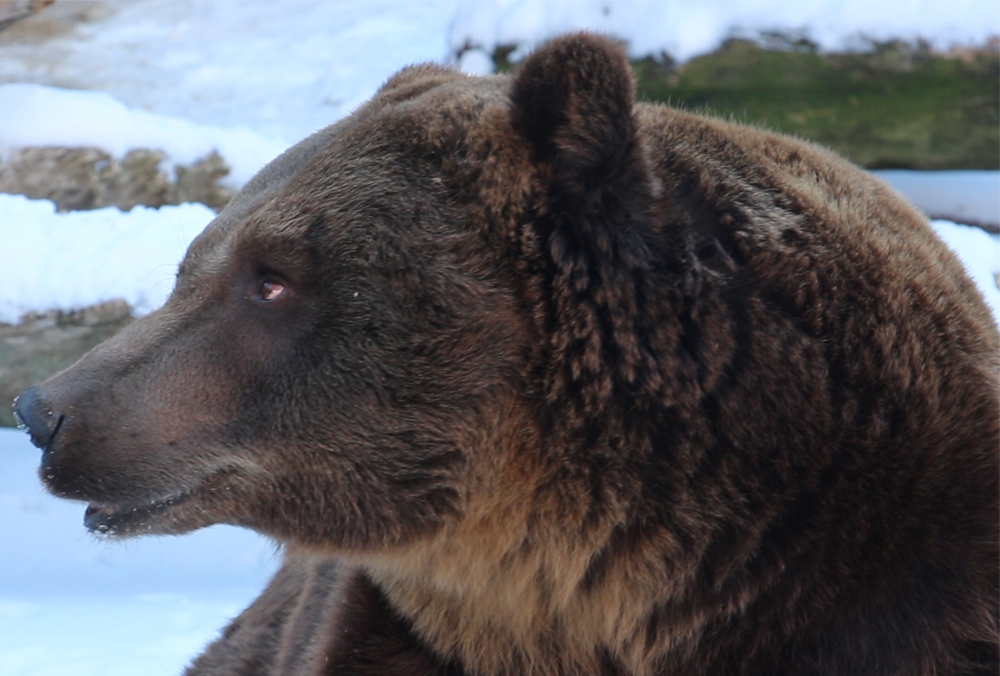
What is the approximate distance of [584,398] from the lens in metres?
2.49

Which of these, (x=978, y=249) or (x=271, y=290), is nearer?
(x=271, y=290)

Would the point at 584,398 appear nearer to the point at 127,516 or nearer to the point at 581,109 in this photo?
the point at 581,109

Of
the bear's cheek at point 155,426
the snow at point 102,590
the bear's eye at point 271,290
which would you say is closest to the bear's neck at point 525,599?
the bear's cheek at point 155,426

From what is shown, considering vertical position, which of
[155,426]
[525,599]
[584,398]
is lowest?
[525,599]

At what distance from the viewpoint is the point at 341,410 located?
8.45 ft

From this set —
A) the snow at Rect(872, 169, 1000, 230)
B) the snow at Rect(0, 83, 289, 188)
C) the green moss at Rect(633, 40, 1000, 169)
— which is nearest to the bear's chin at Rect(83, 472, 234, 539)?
the snow at Rect(0, 83, 289, 188)

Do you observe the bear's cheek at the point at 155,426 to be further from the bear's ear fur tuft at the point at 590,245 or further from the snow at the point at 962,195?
the snow at the point at 962,195

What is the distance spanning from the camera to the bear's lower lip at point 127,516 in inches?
104

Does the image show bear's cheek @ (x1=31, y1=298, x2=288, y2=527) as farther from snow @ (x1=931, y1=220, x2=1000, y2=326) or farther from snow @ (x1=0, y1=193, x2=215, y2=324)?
snow @ (x1=931, y1=220, x2=1000, y2=326)

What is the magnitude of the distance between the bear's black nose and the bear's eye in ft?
1.72

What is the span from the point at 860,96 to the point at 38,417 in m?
6.36

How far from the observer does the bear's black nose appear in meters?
2.58

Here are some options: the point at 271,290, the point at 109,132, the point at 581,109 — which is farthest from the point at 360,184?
the point at 109,132

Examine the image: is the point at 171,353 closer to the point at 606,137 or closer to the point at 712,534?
the point at 606,137
